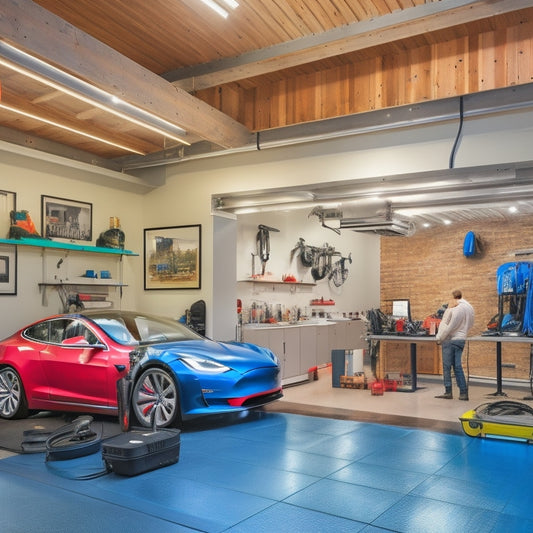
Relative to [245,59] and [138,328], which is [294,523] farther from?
[245,59]

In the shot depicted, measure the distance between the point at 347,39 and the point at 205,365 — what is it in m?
3.35

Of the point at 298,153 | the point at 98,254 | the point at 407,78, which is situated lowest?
the point at 98,254

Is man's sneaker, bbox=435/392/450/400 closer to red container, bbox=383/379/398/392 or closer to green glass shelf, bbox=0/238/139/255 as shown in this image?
red container, bbox=383/379/398/392

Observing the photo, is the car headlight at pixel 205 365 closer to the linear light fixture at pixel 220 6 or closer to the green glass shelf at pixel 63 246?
the green glass shelf at pixel 63 246

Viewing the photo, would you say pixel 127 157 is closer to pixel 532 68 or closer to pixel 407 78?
pixel 407 78

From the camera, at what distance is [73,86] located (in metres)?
4.86

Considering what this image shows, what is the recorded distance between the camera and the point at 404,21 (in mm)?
4695

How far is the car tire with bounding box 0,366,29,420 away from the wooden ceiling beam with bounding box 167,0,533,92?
372 cm

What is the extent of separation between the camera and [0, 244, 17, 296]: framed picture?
6.65 metres

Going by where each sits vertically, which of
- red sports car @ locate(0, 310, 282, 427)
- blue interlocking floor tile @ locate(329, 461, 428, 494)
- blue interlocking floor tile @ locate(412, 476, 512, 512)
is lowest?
blue interlocking floor tile @ locate(329, 461, 428, 494)

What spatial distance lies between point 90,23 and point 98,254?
11.9 ft

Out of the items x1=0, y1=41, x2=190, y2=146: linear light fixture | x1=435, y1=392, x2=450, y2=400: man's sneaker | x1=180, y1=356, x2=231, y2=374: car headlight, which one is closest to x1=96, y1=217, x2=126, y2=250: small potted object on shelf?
x1=0, y1=41, x2=190, y2=146: linear light fixture

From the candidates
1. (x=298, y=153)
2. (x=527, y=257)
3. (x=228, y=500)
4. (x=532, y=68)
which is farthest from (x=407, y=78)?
(x=527, y=257)

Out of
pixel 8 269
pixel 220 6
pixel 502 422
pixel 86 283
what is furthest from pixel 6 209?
pixel 502 422
